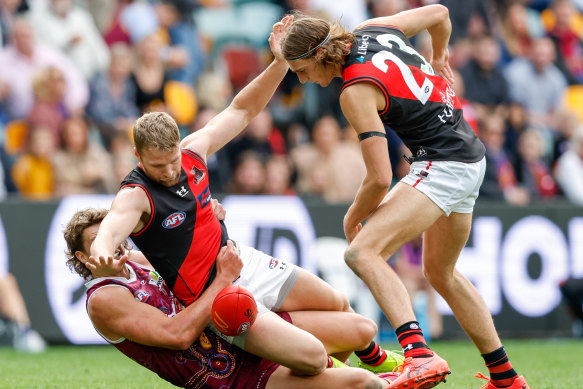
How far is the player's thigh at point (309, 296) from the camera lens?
17.5ft

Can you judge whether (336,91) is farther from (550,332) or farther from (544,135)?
(550,332)

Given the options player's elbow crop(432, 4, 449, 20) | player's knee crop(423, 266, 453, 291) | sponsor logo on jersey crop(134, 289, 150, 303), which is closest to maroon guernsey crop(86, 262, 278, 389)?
sponsor logo on jersey crop(134, 289, 150, 303)

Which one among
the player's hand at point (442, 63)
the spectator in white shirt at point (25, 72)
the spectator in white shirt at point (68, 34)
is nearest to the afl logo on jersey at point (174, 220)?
the player's hand at point (442, 63)

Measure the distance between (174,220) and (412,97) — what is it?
159cm

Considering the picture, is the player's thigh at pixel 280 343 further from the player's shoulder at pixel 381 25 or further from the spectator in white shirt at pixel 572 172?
the spectator in white shirt at pixel 572 172

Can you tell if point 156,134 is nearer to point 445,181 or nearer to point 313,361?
point 313,361

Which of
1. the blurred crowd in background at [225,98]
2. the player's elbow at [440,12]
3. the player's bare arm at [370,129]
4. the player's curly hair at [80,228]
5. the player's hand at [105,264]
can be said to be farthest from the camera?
the blurred crowd in background at [225,98]

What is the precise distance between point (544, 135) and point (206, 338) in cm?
907

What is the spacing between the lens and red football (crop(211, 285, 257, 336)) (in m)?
4.64

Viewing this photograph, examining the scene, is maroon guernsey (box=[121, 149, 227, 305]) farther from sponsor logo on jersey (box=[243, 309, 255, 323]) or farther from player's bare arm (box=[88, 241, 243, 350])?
sponsor logo on jersey (box=[243, 309, 255, 323])

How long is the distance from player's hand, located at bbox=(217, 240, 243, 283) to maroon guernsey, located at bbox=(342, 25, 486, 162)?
1185mm

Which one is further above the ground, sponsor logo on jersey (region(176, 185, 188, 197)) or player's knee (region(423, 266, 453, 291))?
sponsor logo on jersey (region(176, 185, 188, 197))

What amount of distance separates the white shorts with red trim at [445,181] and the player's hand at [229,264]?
45.2 inches

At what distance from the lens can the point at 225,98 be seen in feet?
38.1
